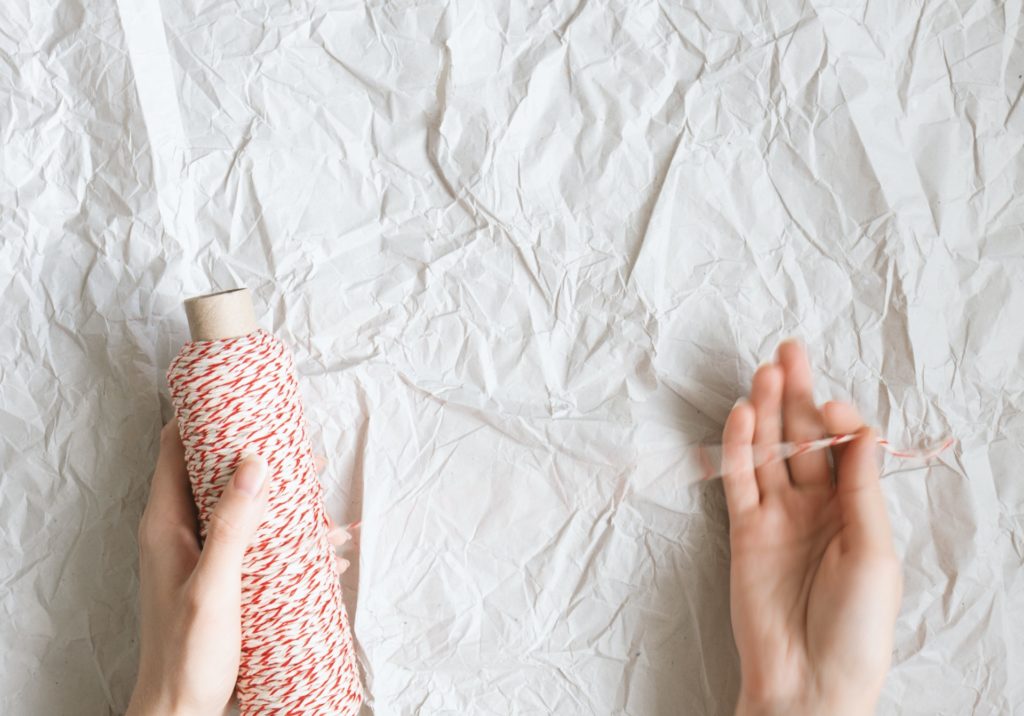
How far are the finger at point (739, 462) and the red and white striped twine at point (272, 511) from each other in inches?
13.3

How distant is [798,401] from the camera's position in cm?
71

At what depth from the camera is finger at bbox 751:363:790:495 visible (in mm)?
695

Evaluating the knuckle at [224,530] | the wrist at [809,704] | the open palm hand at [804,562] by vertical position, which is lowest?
the wrist at [809,704]

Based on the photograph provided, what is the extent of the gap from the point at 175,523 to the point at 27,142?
1.16 feet

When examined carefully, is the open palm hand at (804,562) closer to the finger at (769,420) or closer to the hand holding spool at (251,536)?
the finger at (769,420)

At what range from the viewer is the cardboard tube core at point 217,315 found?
61 cm

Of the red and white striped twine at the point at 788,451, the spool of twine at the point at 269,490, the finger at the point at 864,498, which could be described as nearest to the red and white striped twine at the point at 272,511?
the spool of twine at the point at 269,490

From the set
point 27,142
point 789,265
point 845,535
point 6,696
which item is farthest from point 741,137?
point 6,696

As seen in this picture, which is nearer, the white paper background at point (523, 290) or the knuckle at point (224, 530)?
the knuckle at point (224, 530)

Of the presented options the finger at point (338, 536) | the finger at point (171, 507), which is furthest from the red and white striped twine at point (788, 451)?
the finger at point (171, 507)

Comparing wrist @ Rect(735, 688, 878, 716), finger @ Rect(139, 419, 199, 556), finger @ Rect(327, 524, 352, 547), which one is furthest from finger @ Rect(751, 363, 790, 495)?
finger @ Rect(139, 419, 199, 556)

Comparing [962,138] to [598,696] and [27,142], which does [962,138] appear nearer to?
[598,696]

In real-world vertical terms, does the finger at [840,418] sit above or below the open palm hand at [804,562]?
above

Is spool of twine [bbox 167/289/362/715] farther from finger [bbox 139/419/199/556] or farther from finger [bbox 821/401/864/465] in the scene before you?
finger [bbox 821/401/864/465]
